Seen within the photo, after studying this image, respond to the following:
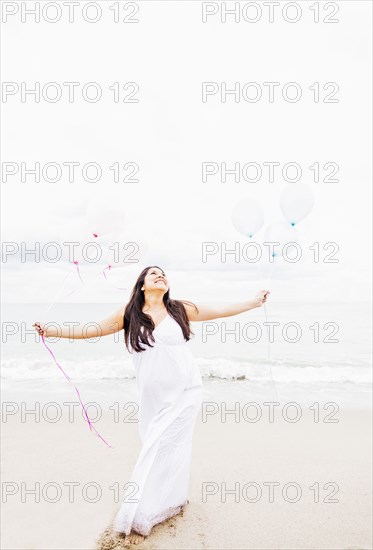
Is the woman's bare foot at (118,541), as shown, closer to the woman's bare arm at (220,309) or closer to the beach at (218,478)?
the beach at (218,478)

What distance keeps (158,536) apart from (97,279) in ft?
7.41

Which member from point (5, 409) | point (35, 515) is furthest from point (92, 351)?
point (35, 515)

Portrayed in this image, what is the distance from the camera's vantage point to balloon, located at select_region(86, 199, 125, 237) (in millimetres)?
4145

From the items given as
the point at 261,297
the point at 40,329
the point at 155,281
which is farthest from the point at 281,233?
the point at 40,329

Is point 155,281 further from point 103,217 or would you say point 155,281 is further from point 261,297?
point 261,297

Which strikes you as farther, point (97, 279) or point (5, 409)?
point (5, 409)

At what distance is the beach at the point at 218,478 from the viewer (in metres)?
4.09

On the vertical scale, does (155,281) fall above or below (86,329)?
above

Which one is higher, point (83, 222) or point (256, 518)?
point (83, 222)

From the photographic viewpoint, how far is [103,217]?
13.7 feet

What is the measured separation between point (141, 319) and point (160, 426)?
0.87 m

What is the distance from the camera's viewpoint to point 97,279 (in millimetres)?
4559

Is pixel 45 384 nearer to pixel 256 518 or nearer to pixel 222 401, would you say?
pixel 222 401

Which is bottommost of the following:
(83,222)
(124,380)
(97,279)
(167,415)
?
(124,380)
